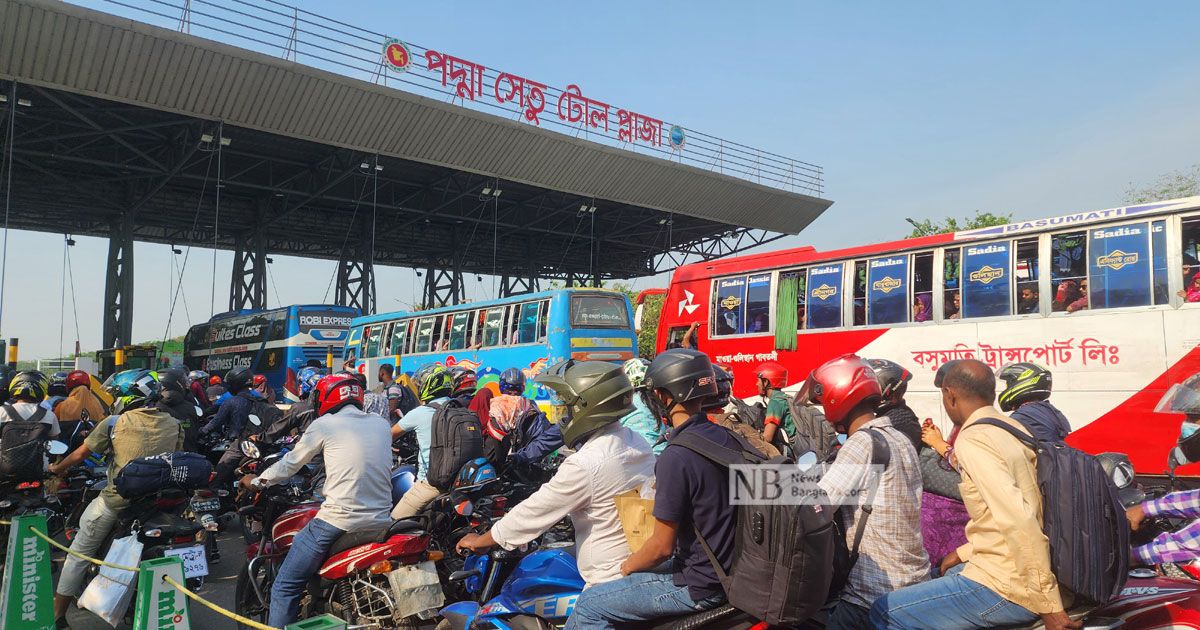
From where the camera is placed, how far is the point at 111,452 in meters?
5.65

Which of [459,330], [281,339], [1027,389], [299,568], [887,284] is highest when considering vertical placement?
[887,284]

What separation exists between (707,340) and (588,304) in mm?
3955

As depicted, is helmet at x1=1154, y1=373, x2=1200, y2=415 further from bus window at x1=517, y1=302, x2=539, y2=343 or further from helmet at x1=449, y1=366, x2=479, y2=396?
bus window at x1=517, y1=302, x2=539, y2=343

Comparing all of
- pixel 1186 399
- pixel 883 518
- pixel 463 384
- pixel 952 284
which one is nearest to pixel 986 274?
pixel 952 284

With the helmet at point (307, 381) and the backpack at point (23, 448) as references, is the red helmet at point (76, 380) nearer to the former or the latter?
the helmet at point (307, 381)

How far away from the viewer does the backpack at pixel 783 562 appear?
232cm

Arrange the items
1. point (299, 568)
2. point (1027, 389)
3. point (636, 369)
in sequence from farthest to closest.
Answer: point (636, 369) → point (1027, 389) → point (299, 568)

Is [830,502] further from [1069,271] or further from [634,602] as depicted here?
[1069,271]

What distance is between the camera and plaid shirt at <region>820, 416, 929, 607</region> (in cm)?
265

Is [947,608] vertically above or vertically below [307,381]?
below

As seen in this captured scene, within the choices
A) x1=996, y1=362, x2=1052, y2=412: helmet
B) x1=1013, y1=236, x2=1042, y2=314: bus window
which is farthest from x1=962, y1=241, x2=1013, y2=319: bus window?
x1=996, y1=362, x2=1052, y2=412: helmet

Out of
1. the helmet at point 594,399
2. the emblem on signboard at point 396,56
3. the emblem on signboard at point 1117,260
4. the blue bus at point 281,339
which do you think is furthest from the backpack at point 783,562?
the blue bus at point 281,339

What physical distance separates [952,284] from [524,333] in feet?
31.1

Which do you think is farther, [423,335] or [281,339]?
[281,339]
